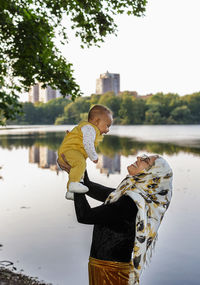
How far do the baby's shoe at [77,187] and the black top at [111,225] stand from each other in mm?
39

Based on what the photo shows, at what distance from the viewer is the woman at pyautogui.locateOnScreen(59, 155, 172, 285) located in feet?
7.59

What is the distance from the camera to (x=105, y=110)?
8.85 ft

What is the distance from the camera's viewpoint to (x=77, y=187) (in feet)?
7.69

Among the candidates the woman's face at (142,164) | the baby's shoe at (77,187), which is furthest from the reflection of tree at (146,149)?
the baby's shoe at (77,187)

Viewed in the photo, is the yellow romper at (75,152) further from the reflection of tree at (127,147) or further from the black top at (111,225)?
the reflection of tree at (127,147)

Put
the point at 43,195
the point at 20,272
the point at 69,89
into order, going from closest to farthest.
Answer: the point at 20,272 < the point at 69,89 < the point at 43,195

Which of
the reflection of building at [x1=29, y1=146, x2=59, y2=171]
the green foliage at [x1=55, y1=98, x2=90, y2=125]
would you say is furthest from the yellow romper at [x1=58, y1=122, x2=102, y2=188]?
the reflection of building at [x1=29, y1=146, x2=59, y2=171]

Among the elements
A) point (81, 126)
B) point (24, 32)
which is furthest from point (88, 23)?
point (81, 126)

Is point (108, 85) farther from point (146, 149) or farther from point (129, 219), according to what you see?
point (129, 219)

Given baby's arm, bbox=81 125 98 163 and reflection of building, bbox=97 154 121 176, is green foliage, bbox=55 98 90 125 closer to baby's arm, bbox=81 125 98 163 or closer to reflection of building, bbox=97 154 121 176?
baby's arm, bbox=81 125 98 163

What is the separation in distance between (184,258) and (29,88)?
6.08m

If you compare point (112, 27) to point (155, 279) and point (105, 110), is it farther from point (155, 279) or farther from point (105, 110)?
point (105, 110)

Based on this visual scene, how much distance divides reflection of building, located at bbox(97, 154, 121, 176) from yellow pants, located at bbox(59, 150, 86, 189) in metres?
20.8

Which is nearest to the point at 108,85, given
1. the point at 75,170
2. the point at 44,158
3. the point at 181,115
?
the point at 181,115
